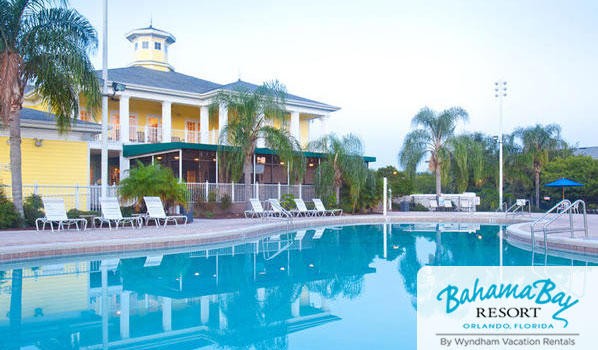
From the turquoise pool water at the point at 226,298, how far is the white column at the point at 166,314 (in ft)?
0.04

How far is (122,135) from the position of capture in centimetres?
2300

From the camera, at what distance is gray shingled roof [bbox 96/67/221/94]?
24.0 metres

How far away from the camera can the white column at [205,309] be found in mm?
5496

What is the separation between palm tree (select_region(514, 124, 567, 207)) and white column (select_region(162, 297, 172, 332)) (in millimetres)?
28811

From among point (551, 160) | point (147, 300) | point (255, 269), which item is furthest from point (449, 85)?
point (147, 300)

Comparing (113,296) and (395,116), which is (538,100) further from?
(113,296)

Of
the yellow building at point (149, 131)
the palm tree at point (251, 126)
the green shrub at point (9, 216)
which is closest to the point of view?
the green shrub at point (9, 216)

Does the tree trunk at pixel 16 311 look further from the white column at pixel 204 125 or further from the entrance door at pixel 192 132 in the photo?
the entrance door at pixel 192 132

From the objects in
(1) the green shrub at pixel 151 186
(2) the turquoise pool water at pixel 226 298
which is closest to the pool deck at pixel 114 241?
(2) the turquoise pool water at pixel 226 298

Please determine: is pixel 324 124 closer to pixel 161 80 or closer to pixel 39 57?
pixel 161 80

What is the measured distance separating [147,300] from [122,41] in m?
31.1

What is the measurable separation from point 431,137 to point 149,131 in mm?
15378

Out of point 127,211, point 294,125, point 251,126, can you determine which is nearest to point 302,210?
point 251,126

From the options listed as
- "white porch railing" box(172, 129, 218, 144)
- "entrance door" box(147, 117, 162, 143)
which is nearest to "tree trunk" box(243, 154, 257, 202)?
"white porch railing" box(172, 129, 218, 144)
